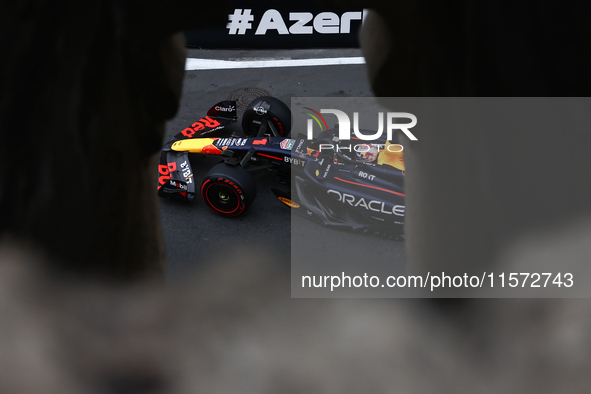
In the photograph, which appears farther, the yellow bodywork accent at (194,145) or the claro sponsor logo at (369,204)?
the yellow bodywork accent at (194,145)

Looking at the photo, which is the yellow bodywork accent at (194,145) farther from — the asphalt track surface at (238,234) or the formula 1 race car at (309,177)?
the asphalt track surface at (238,234)

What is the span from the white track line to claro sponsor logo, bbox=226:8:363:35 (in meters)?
0.56

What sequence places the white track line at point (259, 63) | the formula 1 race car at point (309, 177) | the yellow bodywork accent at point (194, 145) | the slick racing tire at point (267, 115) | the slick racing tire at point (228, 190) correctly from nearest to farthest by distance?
the formula 1 race car at point (309, 177)
the slick racing tire at point (228, 190)
the yellow bodywork accent at point (194, 145)
the slick racing tire at point (267, 115)
the white track line at point (259, 63)

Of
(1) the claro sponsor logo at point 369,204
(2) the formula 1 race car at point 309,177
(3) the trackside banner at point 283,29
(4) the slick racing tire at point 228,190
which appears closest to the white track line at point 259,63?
(3) the trackside banner at point 283,29

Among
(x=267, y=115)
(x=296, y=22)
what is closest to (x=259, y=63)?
(x=296, y=22)

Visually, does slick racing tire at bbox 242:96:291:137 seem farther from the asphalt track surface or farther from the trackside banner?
the trackside banner

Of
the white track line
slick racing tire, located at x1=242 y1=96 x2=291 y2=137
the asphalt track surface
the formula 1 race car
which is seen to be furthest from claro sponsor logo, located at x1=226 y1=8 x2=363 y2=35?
the formula 1 race car

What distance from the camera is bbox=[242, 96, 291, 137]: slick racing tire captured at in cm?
702

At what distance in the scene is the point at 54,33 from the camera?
1.04 metres

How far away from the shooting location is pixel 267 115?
7.02 meters

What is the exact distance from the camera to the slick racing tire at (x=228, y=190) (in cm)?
597

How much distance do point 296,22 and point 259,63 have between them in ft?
3.56

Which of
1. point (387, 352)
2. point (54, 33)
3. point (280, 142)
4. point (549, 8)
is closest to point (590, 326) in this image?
point (387, 352)

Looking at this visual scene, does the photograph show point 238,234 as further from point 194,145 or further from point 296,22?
point 296,22
